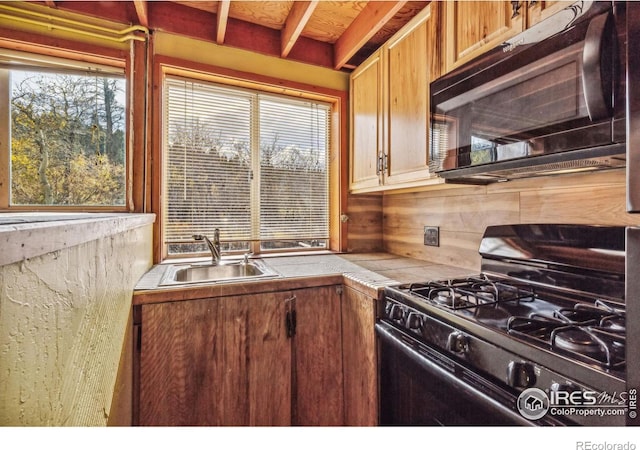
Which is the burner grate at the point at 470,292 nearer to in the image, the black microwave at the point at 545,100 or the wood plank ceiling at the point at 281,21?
the black microwave at the point at 545,100

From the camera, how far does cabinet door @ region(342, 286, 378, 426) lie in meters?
1.17

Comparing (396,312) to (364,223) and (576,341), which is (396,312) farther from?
(364,223)

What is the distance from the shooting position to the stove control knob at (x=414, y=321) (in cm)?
92

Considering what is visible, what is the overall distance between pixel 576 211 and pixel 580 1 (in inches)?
27.1

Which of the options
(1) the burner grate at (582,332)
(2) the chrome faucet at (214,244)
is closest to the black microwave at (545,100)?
(1) the burner grate at (582,332)

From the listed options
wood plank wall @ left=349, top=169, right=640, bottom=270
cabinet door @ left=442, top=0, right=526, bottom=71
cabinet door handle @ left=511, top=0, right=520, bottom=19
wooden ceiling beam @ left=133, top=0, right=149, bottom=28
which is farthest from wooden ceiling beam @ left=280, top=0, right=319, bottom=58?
wood plank wall @ left=349, top=169, right=640, bottom=270

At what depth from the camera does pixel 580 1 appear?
0.75 metres

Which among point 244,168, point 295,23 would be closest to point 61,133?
point 244,168

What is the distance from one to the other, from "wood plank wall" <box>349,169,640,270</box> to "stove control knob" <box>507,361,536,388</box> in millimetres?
715

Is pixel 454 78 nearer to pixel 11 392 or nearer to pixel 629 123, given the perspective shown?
pixel 629 123

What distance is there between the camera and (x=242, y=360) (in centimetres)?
125

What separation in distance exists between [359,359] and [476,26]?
4.77 ft

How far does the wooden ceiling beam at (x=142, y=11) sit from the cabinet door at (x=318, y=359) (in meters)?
1.69
